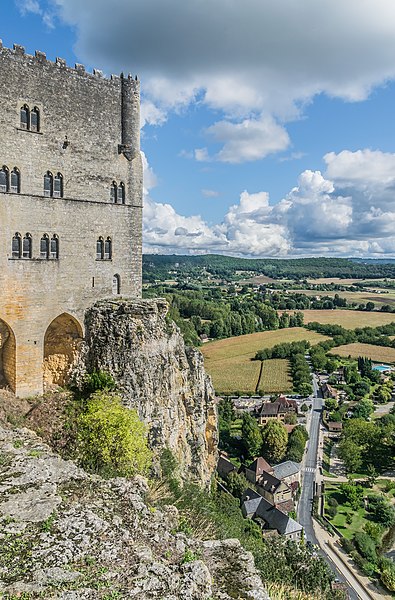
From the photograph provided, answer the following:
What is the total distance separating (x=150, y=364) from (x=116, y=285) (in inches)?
207

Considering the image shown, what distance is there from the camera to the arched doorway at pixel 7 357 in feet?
71.2

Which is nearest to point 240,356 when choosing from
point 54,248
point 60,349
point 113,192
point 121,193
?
point 121,193

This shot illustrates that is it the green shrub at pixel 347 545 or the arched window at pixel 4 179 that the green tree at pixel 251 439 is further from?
the arched window at pixel 4 179

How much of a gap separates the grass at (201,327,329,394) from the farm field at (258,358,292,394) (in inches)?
21.4

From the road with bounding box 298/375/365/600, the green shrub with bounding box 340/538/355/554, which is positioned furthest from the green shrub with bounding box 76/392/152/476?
the green shrub with bounding box 340/538/355/554

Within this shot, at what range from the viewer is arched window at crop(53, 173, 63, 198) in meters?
22.7

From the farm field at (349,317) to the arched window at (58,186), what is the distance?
469 feet

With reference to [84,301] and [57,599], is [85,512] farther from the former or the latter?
[84,301]

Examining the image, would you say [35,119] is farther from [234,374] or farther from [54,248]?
[234,374]

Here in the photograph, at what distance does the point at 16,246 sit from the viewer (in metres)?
21.7

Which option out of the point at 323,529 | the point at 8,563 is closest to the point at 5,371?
the point at 8,563

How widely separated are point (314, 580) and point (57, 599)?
539 inches

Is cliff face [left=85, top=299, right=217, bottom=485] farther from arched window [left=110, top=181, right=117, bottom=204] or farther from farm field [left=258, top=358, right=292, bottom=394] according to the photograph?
farm field [left=258, top=358, right=292, bottom=394]

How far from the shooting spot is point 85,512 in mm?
10289
